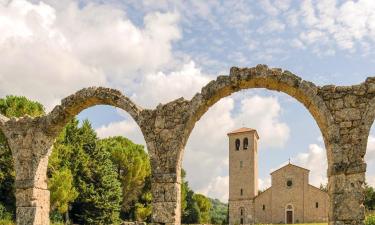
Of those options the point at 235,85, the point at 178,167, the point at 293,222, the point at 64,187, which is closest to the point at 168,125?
the point at 178,167

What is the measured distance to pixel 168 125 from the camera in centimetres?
1115

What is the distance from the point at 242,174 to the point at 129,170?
19.8 m

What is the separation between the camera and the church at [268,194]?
52188mm

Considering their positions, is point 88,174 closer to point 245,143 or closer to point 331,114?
point 331,114

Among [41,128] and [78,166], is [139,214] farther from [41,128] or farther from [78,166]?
[41,128]

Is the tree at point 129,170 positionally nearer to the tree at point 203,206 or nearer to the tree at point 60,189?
the tree at point 60,189

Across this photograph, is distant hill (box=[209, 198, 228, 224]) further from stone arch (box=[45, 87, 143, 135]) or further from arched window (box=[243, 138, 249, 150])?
stone arch (box=[45, 87, 143, 135])

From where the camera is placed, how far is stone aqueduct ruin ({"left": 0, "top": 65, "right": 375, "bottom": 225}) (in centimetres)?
998

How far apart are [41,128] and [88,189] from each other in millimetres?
19318

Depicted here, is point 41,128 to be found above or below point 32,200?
above

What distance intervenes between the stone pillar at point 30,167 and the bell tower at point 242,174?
42958mm

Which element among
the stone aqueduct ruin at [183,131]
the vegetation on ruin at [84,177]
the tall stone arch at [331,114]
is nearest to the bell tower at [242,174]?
the vegetation on ruin at [84,177]

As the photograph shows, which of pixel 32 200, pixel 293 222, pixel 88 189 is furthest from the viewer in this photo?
pixel 293 222

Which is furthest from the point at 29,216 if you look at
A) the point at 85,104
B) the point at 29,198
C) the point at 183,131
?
the point at 183,131
